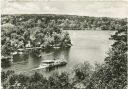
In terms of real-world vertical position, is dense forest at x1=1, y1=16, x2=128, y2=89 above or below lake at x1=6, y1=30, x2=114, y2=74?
below

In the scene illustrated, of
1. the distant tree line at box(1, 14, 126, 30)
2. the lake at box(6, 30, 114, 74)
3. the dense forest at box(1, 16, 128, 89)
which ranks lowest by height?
the dense forest at box(1, 16, 128, 89)

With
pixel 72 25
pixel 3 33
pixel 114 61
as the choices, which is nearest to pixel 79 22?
pixel 72 25

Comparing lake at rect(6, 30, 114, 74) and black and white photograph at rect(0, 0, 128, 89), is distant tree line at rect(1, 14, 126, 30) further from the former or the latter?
lake at rect(6, 30, 114, 74)

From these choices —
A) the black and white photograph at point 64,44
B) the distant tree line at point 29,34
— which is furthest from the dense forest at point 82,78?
the distant tree line at point 29,34

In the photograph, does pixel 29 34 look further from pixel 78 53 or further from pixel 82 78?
pixel 82 78

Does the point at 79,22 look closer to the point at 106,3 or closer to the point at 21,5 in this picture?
the point at 106,3

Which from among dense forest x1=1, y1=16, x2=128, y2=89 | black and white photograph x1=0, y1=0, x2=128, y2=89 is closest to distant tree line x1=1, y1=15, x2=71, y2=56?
black and white photograph x1=0, y1=0, x2=128, y2=89

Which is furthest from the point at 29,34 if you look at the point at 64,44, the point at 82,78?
the point at 82,78
